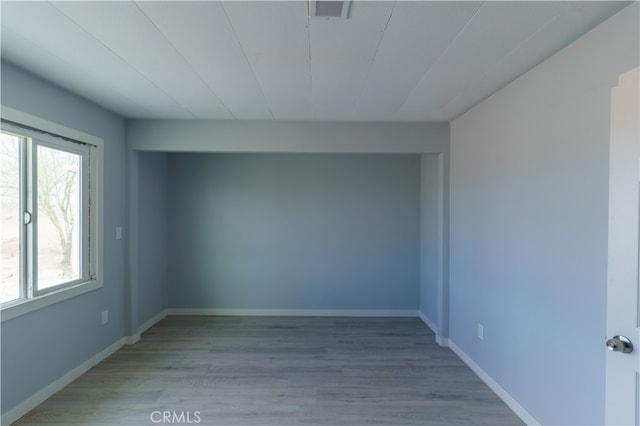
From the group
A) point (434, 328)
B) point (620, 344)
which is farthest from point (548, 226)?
point (434, 328)

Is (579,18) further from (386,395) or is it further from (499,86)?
(386,395)

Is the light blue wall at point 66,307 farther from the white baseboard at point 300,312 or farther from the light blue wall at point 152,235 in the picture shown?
the white baseboard at point 300,312

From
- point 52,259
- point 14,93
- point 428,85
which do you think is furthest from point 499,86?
point 52,259

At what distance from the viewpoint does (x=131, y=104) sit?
2.87 metres

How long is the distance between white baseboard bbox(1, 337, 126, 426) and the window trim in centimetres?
63

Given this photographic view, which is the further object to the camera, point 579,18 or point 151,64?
point 151,64

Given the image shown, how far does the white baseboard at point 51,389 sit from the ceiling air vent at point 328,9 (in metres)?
3.11

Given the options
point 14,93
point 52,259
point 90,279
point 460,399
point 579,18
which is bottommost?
point 460,399

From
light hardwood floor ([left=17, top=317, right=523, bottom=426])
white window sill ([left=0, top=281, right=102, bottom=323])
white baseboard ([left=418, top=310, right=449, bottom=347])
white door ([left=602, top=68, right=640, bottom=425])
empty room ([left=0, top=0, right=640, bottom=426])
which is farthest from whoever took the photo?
white baseboard ([left=418, top=310, right=449, bottom=347])

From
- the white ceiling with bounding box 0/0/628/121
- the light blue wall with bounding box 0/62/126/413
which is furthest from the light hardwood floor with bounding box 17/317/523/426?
the white ceiling with bounding box 0/0/628/121

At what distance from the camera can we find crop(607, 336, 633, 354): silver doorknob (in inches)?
47.4

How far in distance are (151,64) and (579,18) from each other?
8.03 ft

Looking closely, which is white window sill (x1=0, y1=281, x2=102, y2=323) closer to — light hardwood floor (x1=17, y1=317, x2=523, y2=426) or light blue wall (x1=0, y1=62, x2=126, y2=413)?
light blue wall (x1=0, y1=62, x2=126, y2=413)

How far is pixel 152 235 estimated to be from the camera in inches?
155
